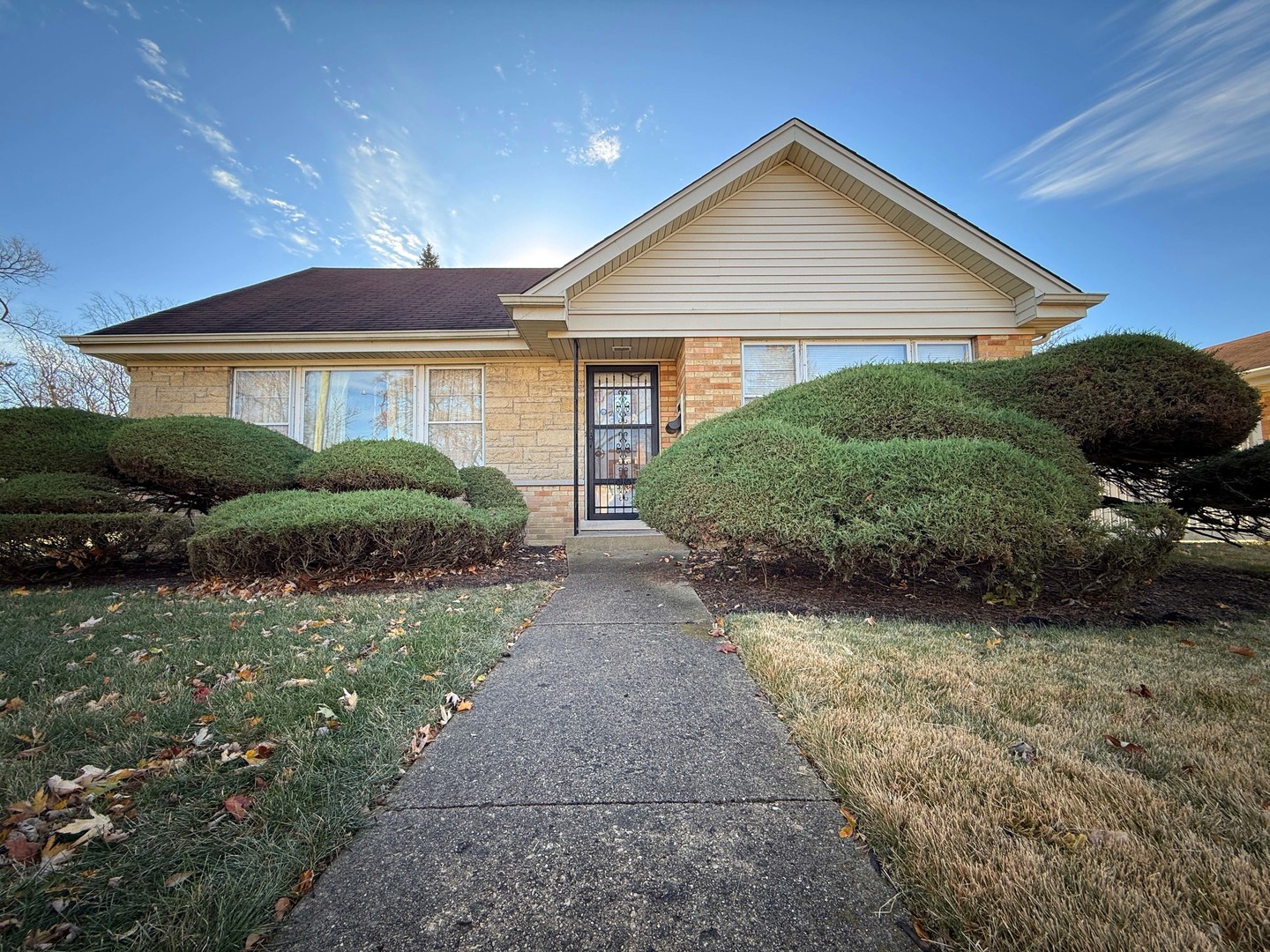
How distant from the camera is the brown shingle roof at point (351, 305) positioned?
26.1 ft

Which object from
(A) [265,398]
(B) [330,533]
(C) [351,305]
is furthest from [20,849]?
(C) [351,305]

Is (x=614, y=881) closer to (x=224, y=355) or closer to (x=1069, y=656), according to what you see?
(x=1069, y=656)

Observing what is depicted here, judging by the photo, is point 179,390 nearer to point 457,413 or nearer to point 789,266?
point 457,413

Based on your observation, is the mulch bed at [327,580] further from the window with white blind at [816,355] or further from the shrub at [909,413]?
the window with white blind at [816,355]

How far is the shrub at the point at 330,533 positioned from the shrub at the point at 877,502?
8.17 feet

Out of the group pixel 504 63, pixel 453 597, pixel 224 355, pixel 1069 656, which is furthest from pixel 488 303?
pixel 1069 656

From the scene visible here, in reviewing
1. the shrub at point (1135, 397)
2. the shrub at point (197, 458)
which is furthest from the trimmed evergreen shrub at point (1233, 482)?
the shrub at point (197, 458)

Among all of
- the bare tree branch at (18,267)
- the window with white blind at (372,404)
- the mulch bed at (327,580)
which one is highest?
the bare tree branch at (18,267)

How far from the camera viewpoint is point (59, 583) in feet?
17.0

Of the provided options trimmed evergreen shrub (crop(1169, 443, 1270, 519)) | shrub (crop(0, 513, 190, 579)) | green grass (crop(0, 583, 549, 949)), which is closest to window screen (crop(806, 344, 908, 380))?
trimmed evergreen shrub (crop(1169, 443, 1270, 519))

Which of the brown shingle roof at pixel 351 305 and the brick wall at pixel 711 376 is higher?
the brown shingle roof at pixel 351 305

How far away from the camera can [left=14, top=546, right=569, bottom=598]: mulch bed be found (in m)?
4.71

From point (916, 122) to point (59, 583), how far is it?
49.9 feet

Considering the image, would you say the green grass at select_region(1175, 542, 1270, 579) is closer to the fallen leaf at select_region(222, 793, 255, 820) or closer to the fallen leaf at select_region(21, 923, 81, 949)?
the fallen leaf at select_region(222, 793, 255, 820)
